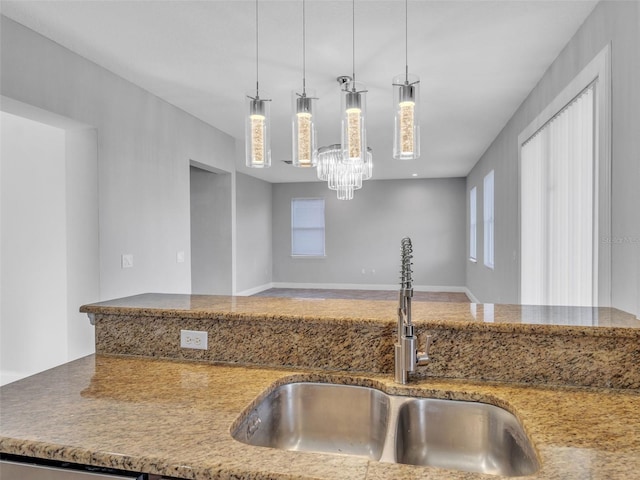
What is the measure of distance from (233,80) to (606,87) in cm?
260

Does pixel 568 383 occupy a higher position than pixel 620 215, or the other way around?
pixel 620 215

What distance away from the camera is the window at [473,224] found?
741 cm

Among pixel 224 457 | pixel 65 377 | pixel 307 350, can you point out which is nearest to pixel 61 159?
pixel 65 377

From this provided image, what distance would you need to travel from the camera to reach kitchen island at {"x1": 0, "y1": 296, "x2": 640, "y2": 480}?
773 mm

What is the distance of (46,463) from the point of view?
0.88m

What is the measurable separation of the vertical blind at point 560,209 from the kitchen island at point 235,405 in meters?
1.28

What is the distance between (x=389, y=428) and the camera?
1.05 meters

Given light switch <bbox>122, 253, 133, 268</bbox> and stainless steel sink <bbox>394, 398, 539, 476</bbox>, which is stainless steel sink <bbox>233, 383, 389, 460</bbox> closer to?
stainless steel sink <bbox>394, 398, 539, 476</bbox>

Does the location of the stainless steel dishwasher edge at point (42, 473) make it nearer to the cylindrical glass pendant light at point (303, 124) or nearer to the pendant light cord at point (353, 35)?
the cylindrical glass pendant light at point (303, 124)

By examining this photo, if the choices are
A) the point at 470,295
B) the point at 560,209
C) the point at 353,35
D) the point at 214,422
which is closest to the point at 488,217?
the point at 470,295

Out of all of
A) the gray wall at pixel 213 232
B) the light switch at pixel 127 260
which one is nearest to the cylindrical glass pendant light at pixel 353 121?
the light switch at pixel 127 260

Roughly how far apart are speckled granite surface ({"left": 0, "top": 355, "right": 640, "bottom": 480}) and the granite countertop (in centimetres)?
17

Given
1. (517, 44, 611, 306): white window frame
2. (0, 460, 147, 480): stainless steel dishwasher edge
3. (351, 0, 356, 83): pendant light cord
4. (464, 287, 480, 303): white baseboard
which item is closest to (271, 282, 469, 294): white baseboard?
(464, 287, 480, 303): white baseboard

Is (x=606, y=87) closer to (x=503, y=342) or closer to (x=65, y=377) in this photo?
(x=503, y=342)
